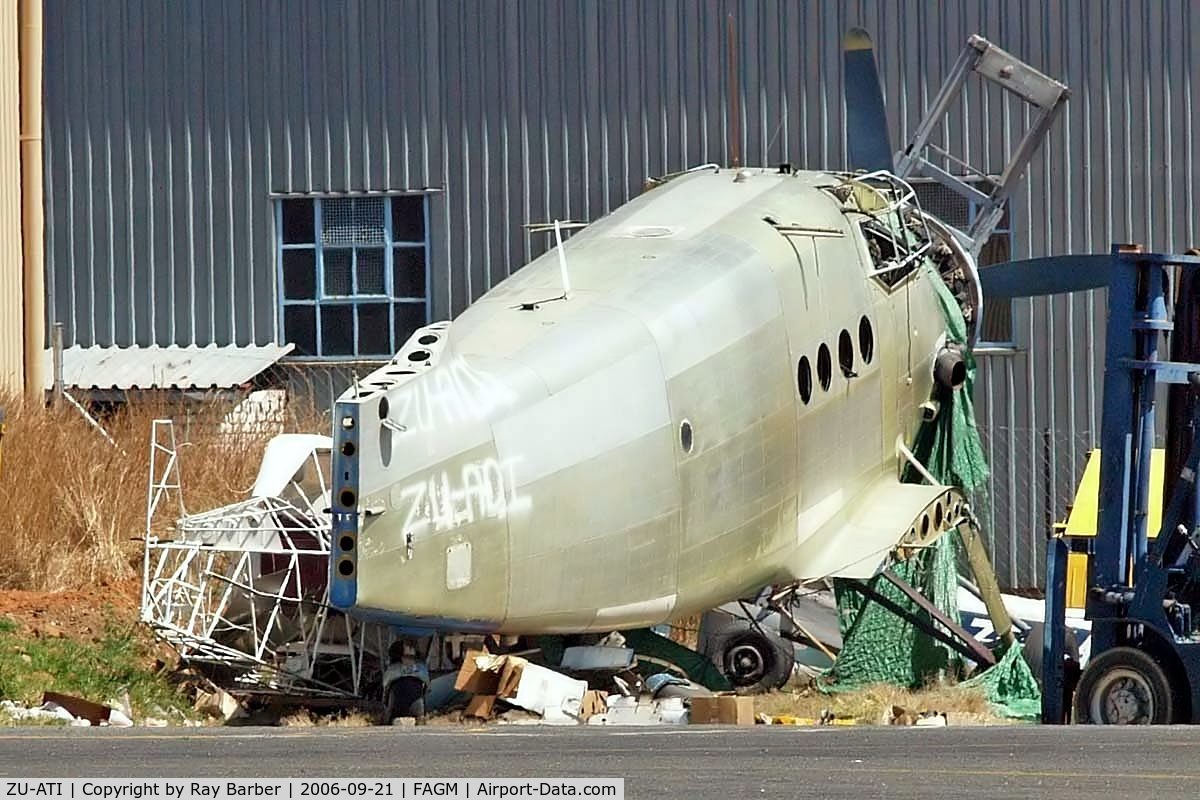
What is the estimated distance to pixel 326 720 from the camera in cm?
1574

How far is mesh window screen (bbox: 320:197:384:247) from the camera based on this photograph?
30453mm

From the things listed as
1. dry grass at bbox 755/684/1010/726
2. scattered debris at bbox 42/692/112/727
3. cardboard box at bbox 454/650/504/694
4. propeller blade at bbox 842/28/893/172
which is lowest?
dry grass at bbox 755/684/1010/726

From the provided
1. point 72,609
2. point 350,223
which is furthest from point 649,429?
point 350,223

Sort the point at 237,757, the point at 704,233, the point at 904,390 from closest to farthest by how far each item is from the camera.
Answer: the point at 237,757, the point at 704,233, the point at 904,390

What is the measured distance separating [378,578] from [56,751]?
264 centimetres

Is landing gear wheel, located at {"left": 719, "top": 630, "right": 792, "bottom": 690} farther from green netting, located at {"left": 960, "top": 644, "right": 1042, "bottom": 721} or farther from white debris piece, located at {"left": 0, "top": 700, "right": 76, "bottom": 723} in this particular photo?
white debris piece, located at {"left": 0, "top": 700, "right": 76, "bottom": 723}

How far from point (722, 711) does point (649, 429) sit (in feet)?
7.03

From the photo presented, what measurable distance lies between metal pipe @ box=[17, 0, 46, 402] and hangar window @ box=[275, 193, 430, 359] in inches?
138

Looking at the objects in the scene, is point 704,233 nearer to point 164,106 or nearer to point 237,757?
point 237,757

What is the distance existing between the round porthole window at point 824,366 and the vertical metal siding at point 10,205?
13549 millimetres

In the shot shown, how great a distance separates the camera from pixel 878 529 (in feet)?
60.3

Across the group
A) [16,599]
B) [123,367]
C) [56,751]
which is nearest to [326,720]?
[56,751]

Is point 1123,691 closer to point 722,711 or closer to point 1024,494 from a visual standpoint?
point 722,711
